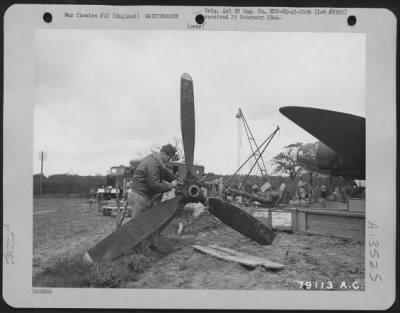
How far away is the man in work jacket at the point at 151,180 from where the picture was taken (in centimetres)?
243

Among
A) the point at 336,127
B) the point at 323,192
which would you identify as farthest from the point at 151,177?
the point at 323,192

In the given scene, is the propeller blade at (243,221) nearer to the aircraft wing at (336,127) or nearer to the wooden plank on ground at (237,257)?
the wooden plank on ground at (237,257)

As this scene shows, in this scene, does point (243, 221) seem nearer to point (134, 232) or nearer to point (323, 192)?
point (134, 232)

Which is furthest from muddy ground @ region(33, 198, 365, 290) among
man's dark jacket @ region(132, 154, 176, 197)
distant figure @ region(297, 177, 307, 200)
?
distant figure @ region(297, 177, 307, 200)

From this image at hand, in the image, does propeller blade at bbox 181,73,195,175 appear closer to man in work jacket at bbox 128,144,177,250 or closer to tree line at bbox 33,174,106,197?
man in work jacket at bbox 128,144,177,250

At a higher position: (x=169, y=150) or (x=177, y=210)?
(x=169, y=150)

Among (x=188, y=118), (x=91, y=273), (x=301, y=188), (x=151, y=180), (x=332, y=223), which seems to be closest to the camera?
(x=91, y=273)

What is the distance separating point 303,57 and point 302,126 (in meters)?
0.50

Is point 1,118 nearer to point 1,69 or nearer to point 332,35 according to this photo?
point 1,69

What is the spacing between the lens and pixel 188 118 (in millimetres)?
2252

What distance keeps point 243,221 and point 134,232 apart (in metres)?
0.89

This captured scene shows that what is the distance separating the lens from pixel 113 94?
2168 millimetres

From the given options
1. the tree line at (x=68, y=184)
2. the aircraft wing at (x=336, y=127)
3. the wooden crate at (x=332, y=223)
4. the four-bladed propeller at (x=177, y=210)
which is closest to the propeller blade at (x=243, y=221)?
the four-bladed propeller at (x=177, y=210)

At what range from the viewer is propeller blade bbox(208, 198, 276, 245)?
8.14 ft
